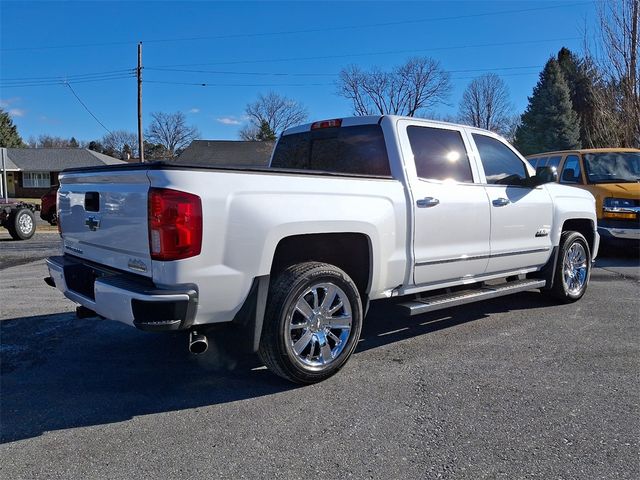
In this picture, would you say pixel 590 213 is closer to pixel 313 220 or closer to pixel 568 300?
pixel 568 300

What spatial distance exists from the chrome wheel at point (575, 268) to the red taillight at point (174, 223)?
468 centimetres

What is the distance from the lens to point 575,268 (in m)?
6.44

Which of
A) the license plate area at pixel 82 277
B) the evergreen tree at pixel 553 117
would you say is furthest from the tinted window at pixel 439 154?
the evergreen tree at pixel 553 117

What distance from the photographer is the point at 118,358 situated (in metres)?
4.42

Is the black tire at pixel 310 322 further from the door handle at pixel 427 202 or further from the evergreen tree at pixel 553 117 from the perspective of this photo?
the evergreen tree at pixel 553 117

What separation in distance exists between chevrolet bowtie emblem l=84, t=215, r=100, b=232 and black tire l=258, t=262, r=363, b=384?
1.34 meters

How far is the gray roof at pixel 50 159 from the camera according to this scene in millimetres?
48719

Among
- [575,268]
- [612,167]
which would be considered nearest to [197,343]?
[575,268]

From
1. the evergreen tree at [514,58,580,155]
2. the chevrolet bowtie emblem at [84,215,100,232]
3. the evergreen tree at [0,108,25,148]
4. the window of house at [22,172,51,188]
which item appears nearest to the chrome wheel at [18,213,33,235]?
the chevrolet bowtie emblem at [84,215,100,232]

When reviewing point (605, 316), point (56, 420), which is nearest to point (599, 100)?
point (605, 316)

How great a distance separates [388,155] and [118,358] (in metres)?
2.86

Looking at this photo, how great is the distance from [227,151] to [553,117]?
3025 centimetres

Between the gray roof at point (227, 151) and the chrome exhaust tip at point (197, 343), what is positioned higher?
the gray roof at point (227, 151)

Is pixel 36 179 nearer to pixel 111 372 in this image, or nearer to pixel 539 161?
pixel 539 161
